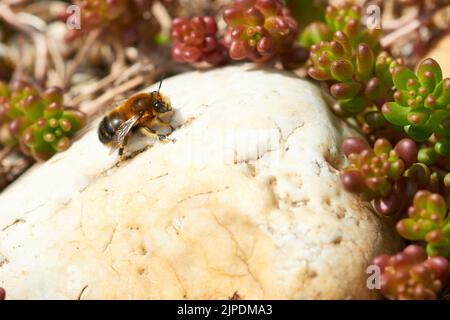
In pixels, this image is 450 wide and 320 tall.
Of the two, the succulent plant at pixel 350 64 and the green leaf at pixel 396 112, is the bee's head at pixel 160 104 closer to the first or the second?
the succulent plant at pixel 350 64

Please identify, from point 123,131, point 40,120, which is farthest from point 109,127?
point 40,120

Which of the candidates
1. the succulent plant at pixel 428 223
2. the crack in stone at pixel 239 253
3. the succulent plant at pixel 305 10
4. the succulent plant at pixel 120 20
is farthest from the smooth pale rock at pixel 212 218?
the succulent plant at pixel 305 10

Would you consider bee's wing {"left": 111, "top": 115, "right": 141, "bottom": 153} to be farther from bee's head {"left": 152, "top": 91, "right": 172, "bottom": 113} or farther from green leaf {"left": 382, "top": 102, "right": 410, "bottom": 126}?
green leaf {"left": 382, "top": 102, "right": 410, "bottom": 126}

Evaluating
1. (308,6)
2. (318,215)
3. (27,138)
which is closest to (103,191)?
(27,138)

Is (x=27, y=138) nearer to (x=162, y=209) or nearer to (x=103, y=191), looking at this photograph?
(x=103, y=191)

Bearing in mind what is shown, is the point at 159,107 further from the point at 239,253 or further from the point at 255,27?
the point at 239,253

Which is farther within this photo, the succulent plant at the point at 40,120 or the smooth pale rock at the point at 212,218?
the succulent plant at the point at 40,120

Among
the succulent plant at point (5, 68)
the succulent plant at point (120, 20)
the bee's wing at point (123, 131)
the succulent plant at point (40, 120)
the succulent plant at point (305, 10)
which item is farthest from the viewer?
the succulent plant at point (5, 68)
